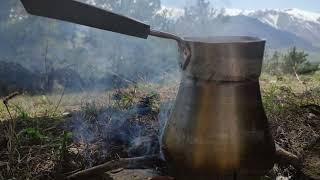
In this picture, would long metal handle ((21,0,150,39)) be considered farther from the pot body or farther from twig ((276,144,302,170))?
twig ((276,144,302,170))

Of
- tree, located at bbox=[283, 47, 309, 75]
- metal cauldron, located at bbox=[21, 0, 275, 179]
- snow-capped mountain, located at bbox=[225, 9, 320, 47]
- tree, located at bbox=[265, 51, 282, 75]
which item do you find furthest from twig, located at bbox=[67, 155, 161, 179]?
snow-capped mountain, located at bbox=[225, 9, 320, 47]

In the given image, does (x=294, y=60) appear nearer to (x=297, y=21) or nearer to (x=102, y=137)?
(x=102, y=137)

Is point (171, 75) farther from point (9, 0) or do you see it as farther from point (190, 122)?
point (190, 122)

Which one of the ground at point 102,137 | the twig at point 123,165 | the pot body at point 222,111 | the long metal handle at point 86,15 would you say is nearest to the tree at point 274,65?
the ground at point 102,137

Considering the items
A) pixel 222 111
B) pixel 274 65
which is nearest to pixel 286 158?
pixel 222 111

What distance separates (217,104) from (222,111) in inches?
1.7

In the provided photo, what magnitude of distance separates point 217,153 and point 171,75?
554 centimetres

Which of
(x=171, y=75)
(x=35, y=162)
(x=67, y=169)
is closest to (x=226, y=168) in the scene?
(x=67, y=169)

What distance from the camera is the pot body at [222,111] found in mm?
1822

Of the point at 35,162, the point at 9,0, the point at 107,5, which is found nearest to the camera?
the point at 35,162

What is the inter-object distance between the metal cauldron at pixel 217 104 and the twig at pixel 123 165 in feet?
1.43

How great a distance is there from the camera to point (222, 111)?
1.85 metres

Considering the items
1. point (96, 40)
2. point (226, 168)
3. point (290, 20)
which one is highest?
point (290, 20)

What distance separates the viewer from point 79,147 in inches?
110
